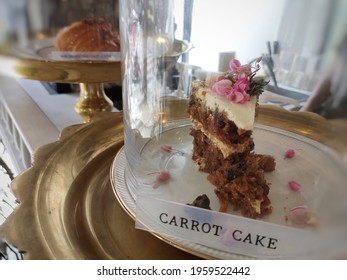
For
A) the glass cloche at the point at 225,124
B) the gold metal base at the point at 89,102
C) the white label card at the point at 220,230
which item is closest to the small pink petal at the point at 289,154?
the glass cloche at the point at 225,124

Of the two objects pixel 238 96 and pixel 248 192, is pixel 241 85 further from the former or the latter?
pixel 248 192

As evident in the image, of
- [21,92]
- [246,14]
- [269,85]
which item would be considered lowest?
[21,92]

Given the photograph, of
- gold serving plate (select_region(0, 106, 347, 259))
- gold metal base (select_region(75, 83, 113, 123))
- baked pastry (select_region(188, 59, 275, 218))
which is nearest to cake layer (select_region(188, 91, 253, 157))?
baked pastry (select_region(188, 59, 275, 218))

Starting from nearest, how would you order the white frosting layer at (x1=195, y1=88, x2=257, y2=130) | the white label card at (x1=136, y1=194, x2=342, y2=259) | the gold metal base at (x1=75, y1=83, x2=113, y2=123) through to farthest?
the white label card at (x1=136, y1=194, x2=342, y2=259) → the white frosting layer at (x1=195, y1=88, x2=257, y2=130) → the gold metal base at (x1=75, y1=83, x2=113, y2=123)

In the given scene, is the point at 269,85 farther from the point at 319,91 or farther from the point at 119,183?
the point at 119,183

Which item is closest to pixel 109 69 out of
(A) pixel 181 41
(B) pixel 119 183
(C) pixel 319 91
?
(A) pixel 181 41

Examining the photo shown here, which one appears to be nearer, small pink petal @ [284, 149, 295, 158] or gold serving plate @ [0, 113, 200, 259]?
gold serving plate @ [0, 113, 200, 259]

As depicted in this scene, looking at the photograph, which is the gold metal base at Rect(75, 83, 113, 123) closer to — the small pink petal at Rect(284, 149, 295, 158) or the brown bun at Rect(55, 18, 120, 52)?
the brown bun at Rect(55, 18, 120, 52)
